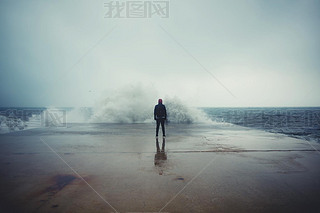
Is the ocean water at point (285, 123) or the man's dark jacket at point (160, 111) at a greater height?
the man's dark jacket at point (160, 111)

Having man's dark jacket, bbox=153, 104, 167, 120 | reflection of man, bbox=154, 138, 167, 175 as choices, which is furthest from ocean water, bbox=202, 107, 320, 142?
reflection of man, bbox=154, 138, 167, 175

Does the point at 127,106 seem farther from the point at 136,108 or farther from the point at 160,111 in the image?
the point at 160,111

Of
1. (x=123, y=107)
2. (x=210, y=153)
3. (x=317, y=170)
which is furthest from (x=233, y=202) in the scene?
(x=123, y=107)

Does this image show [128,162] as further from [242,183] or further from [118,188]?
[242,183]

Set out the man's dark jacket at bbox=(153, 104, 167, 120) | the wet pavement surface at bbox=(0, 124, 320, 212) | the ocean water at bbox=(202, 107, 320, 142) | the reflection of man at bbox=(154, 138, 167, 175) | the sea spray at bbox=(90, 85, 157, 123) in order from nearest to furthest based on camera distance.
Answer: the wet pavement surface at bbox=(0, 124, 320, 212)
the reflection of man at bbox=(154, 138, 167, 175)
the man's dark jacket at bbox=(153, 104, 167, 120)
the ocean water at bbox=(202, 107, 320, 142)
the sea spray at bbox=(90, 85, 157, 123)

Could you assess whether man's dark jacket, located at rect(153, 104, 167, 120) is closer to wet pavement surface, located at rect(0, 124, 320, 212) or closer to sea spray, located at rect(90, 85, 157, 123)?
wet pavement surface, located at rect(0, 124, 320, 212)

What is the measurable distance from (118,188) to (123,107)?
52.7ft

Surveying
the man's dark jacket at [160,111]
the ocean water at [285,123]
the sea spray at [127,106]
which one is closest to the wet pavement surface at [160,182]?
the man's dark jacket at [160,111]

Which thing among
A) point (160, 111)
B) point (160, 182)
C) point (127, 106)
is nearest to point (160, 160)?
point (160, 182)

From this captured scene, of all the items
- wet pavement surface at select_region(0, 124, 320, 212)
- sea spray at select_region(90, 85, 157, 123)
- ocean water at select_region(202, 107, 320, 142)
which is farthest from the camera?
sea spray at select_region(90, 85, 157, 123)

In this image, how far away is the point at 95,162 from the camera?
3467 mm

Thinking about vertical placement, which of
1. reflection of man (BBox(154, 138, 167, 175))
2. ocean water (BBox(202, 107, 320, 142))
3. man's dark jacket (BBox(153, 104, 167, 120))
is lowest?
ocean water (BBox(202, 107, 320, 142))

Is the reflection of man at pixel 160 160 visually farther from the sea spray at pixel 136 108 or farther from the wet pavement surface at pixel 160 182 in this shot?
the sea spray at pixel 136 108

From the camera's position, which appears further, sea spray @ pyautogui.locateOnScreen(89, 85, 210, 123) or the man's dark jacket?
sea spray @ pyautogui.locateOnScreen(89, 85, 210, 123)
